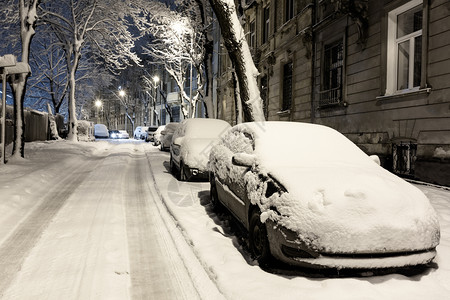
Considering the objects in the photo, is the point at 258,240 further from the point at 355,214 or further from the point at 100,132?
the point at 100,132

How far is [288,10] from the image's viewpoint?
17.4 m

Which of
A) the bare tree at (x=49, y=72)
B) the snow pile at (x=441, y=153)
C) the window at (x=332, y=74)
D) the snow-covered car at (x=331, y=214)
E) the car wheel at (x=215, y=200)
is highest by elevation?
the bare tree at (x=49, y=72)

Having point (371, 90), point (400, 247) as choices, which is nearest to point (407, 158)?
point (371, 90)

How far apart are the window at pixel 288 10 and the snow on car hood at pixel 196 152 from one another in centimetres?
1053

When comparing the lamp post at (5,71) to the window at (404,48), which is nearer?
the window at (404,48)

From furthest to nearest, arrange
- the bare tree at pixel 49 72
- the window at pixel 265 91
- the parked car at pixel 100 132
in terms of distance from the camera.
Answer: the parked car at pixel 100 132, the bare tree at pixel 49 72, the window at pixel 265 91

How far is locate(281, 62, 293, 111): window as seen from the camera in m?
17.2

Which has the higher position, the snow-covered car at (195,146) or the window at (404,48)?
the window at (404,48)

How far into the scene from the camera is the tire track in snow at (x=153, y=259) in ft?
10.5

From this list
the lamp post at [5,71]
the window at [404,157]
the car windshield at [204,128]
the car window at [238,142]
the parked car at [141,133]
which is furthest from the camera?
the parked car at [141,133]

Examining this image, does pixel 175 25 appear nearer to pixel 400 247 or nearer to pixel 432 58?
pixel 432 58

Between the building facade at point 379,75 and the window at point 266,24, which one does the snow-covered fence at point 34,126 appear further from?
Answer: the window at point 266,24

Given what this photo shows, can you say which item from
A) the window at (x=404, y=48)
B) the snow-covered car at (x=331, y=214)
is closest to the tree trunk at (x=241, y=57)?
the window at (x=404, y=48)

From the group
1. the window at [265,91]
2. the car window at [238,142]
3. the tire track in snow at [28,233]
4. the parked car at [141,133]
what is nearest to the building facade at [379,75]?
the window at [265,91]
